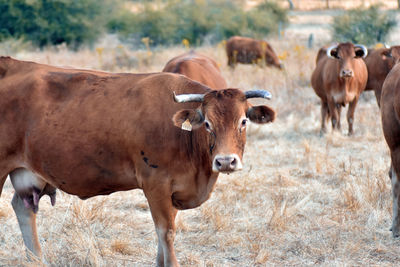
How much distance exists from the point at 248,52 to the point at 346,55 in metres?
8.31

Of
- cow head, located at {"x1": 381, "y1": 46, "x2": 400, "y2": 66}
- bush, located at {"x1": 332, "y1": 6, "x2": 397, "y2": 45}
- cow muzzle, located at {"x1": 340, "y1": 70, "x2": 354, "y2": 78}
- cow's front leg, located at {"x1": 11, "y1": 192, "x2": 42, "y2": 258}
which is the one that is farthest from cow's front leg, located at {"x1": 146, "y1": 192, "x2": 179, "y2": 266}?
bush, located at {"x1": 332, "y1": 6, "x2": 397, "y2": 45}

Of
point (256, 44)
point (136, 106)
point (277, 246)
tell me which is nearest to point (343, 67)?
point (277, 246)

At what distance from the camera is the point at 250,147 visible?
952 centimetres

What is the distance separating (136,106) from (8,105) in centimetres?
102

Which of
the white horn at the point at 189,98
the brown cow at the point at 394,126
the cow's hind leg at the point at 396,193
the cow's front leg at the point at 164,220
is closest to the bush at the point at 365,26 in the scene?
the brown cow at the point at 394,126

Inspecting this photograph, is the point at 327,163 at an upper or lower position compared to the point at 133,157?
lower

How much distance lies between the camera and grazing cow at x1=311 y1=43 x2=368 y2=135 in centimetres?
1069

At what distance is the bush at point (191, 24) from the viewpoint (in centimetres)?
2853

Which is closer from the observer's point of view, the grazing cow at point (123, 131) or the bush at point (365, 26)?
the grazing cow at point (123, 131)

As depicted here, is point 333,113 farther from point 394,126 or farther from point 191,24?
point 191,24

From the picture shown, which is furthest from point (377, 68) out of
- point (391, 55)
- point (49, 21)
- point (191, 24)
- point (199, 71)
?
point (49, 21)

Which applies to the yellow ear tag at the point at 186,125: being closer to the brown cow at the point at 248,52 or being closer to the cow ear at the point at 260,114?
the cow ear at the point at 260,114

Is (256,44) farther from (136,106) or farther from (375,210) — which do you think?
(136,106)

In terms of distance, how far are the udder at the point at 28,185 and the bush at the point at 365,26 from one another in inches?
612
